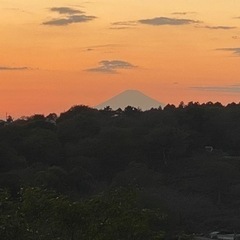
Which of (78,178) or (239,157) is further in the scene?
(239,157)

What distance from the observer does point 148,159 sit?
153 feet

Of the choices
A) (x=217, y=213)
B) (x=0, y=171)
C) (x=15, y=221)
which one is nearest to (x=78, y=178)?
(x=0, y=171)

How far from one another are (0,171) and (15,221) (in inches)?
1119

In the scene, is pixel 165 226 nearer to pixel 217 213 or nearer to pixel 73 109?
pixel 217 213

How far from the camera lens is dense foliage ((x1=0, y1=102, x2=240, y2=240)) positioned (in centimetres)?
3450

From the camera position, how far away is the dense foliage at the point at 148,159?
34500 mm

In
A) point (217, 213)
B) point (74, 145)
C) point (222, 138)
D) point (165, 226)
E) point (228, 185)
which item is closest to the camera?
point (165, 226)

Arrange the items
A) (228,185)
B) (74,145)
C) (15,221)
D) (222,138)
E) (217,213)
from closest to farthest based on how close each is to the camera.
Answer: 1. (15,221)
2. (217,213)
3. (228,185)
4. (74,145)
5. (222,138)

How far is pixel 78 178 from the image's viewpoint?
1473 inches

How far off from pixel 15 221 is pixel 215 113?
4381 centimetres

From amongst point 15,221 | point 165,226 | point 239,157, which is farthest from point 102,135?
point 15,221

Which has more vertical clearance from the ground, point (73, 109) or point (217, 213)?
point (73, 109)

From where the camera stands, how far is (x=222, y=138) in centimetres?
5128

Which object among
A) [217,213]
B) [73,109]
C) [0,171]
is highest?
[73,109]
